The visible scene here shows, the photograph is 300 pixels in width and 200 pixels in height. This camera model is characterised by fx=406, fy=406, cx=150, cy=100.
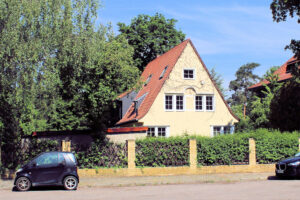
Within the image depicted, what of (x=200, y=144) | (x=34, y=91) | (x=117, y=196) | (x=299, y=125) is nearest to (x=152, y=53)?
(x=299, y=125)

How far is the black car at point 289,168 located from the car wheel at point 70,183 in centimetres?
984

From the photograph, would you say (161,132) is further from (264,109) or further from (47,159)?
(47,159)

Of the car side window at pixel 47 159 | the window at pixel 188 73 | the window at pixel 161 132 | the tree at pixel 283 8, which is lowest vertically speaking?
the car side window at pixel 47 159

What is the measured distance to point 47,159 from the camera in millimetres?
16578

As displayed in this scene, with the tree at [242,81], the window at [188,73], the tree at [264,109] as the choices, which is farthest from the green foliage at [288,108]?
the tree at [242,81]

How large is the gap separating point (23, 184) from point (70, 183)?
73.6 inches

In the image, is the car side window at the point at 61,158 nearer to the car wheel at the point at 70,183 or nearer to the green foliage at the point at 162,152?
the car wheel at the point at 70,183

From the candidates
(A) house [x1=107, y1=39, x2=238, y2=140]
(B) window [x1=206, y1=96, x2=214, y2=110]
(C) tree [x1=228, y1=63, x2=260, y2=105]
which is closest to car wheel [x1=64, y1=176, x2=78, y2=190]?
(A) house [x1=107, y1=39, x2=238, y2=140]

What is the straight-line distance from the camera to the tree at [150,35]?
45.1 m

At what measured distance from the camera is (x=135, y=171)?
68.0 feet

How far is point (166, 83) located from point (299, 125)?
34.1 feet

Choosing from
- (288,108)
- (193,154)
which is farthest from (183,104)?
(193,154)

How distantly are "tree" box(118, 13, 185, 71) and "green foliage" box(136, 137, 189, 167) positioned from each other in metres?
23.8

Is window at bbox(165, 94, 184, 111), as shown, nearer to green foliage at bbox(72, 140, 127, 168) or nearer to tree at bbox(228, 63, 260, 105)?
green foliage at bbox(72, 140, 127, 168)
